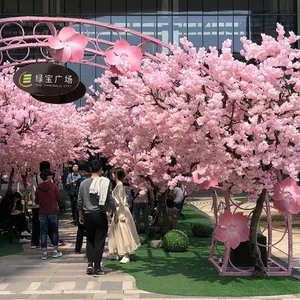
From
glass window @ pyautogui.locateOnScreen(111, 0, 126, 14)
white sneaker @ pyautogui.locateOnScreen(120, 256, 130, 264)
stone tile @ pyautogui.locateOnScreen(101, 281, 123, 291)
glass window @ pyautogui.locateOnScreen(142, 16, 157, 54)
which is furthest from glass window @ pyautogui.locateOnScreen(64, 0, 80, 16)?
stone tile @ pyautogui.locateOnScreen(101, 281, 123, 291)

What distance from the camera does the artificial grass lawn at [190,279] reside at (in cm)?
658

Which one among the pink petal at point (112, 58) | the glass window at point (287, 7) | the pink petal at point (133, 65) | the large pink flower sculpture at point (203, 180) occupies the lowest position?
the large pink flower sculpture at point (203, 180)

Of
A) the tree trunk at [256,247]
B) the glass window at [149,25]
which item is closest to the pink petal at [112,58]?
the tree trunk at [256,247]

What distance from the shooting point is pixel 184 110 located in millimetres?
6703

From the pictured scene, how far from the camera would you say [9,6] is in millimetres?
37375

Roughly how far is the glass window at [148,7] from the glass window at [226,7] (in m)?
4.96

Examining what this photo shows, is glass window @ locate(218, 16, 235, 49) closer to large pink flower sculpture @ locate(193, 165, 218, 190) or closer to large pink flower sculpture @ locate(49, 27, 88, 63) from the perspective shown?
large pink flower sculpture @ locate(49, 27, 88, 63)

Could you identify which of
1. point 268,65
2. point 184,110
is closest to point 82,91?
point 184,110

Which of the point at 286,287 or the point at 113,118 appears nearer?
the point at 286,287

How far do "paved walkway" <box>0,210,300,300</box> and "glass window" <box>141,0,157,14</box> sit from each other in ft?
99.6

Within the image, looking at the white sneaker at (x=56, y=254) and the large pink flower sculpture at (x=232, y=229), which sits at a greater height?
the large pink flower sculpture at (x=232, y=229)

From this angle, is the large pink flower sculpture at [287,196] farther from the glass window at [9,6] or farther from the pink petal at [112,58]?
the glass window at [9,6]

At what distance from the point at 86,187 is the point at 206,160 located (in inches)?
80.0

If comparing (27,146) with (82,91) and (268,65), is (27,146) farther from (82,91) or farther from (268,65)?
(268,65)
